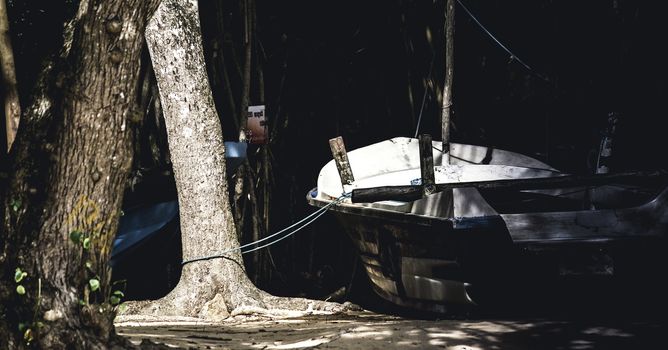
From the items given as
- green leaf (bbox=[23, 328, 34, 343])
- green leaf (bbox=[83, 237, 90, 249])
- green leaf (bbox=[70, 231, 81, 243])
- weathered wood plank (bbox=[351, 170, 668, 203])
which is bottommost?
green leaf (bbox=[23, 328, 34, 343])

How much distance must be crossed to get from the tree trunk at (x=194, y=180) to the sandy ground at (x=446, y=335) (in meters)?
0.59

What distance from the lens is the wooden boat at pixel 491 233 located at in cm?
489

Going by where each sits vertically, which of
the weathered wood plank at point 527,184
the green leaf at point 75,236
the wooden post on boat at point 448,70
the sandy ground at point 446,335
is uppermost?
the wooden post on boat at point 448,70

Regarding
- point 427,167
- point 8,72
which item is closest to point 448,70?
point 427,167

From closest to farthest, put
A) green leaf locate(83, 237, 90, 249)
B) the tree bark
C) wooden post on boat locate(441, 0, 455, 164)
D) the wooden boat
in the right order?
green leaf locate(83, 237, 90, 249) < the wooden boat < wooden post on boat locate(441, 0, 455, 164) < the tree bark

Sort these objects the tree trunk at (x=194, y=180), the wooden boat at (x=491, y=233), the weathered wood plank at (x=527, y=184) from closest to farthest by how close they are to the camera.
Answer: the wooden boat at (x=491, y=233) → the weathered wood plank at (x=527, y=184) → the tree trunk at (x=194, y=180)

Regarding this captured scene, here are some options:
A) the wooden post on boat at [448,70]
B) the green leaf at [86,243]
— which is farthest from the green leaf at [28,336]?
the wooden post on boat at [448,70]

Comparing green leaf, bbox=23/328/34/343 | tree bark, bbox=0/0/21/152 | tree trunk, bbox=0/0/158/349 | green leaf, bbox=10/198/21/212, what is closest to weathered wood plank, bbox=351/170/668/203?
tree trunk, bbox=0/0/158/349

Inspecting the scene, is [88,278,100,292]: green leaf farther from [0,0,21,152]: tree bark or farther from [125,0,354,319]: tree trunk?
[0,0,21,152]: tree bark

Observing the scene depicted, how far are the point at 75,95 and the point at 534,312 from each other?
3.07 metres

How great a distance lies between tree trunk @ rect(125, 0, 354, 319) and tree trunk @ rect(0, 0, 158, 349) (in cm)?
213

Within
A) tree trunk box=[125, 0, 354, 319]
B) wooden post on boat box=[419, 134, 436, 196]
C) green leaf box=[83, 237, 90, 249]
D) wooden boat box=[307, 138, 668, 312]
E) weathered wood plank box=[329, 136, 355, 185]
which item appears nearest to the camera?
green leaf box=[83, 237, 90, 249]

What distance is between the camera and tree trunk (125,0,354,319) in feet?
18.7

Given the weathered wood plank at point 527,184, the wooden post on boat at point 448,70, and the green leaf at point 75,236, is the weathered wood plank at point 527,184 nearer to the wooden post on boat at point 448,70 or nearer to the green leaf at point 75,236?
the wooden post on boat at point 448,70
